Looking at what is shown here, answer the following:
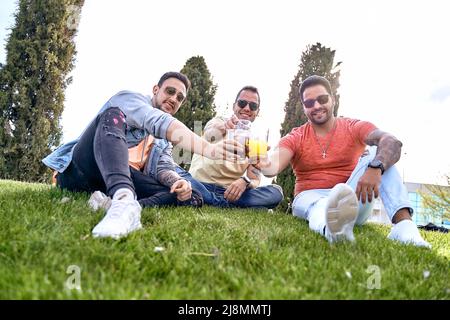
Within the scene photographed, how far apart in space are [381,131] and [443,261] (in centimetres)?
146

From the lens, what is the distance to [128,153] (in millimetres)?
2756

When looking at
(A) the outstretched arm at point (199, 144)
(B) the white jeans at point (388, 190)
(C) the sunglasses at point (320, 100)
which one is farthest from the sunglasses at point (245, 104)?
(A) the outstretched arm at point (199, 144)

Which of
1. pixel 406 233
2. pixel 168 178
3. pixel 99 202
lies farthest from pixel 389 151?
pixel 99 202

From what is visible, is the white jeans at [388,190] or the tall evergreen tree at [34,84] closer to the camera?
the white jeans at [388,190]

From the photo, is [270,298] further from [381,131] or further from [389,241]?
[381,131]

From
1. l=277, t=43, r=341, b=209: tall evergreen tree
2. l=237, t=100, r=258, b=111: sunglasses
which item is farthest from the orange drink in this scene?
l=277, t=43, r=341, b=209: tall evergreen tree

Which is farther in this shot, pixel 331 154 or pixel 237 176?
pixel 237 176

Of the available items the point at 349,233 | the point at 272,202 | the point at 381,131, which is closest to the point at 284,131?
the point at 272,202

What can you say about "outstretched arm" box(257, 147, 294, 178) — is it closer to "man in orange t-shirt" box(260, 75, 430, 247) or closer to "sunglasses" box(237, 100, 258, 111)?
"man in orange t-shirt" box(260, 75, 430, 247)

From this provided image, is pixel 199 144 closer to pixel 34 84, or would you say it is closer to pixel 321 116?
pixel 321 116

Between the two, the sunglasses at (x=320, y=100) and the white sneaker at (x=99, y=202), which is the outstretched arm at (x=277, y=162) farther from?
the white sneaker at (x=99, y=202)

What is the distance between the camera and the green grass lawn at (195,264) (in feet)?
4.66

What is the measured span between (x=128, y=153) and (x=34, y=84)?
16.3 m

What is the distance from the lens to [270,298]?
1418 mm
